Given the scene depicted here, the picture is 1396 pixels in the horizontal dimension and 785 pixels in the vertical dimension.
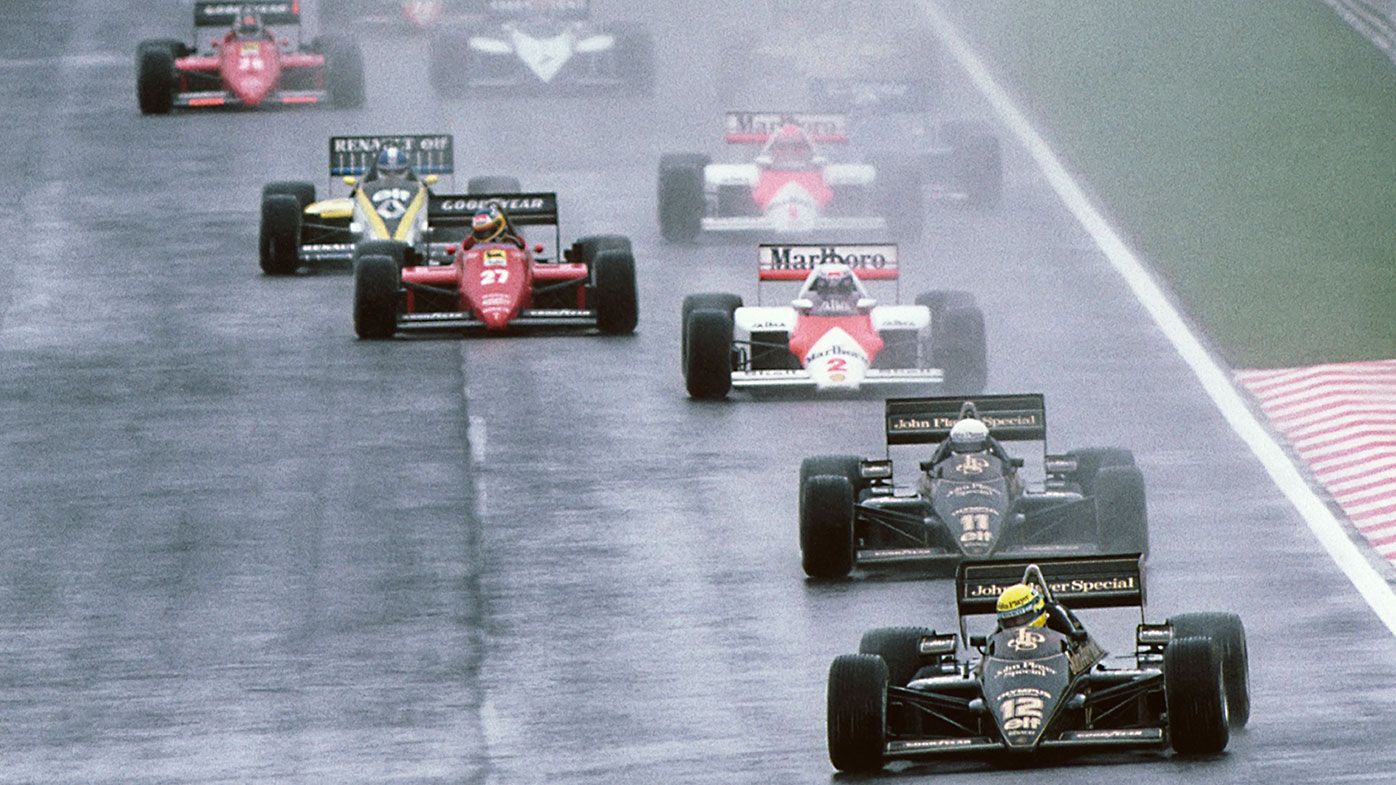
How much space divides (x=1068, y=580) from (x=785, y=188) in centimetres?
1798

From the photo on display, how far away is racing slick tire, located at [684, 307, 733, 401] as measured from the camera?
1286 inches

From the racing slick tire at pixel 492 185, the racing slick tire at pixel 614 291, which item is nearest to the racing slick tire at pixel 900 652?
the racing slick tire at pixel 614 291

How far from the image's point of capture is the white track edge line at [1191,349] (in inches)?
1070

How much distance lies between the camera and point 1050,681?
21.4 m

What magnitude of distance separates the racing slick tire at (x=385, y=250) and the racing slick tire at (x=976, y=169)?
936 centimetres

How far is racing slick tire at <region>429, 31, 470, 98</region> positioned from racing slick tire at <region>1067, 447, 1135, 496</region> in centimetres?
2524

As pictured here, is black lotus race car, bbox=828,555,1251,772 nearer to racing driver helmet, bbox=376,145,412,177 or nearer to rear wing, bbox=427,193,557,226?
rear wing, bbox=427,193,557,226

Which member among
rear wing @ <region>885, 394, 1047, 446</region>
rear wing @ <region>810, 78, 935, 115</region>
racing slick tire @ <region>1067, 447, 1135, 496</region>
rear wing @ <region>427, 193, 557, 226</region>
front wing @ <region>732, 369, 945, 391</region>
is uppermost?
rear wing @ <region>810, 78, 935, 115</region>

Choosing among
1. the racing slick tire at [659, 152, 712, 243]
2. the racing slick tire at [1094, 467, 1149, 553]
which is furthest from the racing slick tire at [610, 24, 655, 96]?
the racing slick tire at [1094, 467, 1149, 553]

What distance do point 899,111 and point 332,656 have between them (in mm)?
19895

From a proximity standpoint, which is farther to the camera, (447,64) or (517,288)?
(447,64)

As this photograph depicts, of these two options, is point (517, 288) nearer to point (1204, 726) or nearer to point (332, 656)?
point (332, 656)

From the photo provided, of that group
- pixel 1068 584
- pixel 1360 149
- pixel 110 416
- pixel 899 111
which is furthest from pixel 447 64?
pixel 1068 584

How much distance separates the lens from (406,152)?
1556 inches
